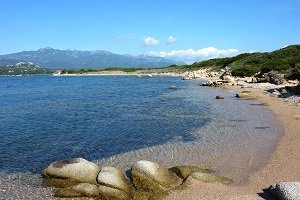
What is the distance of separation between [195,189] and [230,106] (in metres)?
29.2

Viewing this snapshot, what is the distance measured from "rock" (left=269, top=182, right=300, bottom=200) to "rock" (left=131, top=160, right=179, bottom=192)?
4664 mm

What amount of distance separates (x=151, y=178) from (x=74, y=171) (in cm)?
369

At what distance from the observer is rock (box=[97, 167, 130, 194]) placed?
52.5 ft

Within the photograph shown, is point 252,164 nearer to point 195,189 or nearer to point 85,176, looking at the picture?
point 195,189

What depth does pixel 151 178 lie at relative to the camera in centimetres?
1675

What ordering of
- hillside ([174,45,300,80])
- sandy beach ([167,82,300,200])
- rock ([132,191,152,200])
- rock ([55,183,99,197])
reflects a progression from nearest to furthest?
rock ([132,191,152,200]), rock ([55,183,99,197]), sandy beach ([167,82,300,200]), hillside ([174,45,300,80])

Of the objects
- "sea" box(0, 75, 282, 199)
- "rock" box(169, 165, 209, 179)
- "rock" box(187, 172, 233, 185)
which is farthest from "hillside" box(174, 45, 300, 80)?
"rock" box(187, 172, 233, 185)

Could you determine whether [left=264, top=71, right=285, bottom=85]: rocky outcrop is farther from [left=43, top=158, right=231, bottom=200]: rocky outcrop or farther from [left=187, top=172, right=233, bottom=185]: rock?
[left=43, top=158, right=231, bottom=200]: rocky outcrop

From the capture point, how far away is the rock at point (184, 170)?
1805 cm

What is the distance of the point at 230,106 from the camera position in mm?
44219

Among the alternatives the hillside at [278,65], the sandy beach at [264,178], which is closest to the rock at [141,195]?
the sandy beach at [264,178]

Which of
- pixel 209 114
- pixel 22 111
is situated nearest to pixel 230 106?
pixel 209 114

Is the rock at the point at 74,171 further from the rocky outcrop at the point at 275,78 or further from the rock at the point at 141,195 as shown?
the rocky outcrop at the point at 275,78

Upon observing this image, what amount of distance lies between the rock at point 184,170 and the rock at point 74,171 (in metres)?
3.98
